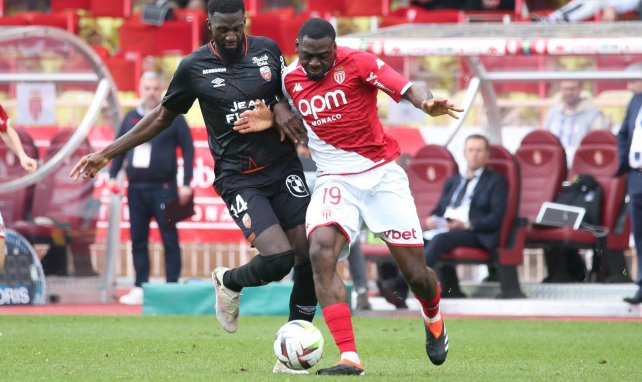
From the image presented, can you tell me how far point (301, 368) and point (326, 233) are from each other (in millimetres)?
801

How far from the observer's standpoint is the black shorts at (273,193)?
8.66 m

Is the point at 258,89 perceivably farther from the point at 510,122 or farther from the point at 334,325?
the point at 510,122

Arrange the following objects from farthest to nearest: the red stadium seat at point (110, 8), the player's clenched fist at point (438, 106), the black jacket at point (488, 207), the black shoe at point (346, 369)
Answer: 1. the red stadium seat at point (110, 8)
2. the black jacket at point (488, 207)
3. the black shoe at point (346, 369)
4. the player's clenched fist at point (438, 106)

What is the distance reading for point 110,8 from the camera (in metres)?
23.2

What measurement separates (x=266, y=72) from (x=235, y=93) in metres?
0.24

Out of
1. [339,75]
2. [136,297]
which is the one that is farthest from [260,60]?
[136,297]

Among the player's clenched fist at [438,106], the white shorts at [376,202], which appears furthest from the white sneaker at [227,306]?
the player's clenched fist at [438,106]

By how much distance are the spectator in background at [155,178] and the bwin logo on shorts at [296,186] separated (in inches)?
266

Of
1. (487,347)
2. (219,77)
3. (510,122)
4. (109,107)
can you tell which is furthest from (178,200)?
(219,77)

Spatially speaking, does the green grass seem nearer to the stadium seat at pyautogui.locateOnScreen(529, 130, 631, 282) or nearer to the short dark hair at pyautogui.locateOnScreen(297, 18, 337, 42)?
the stadium seat at pyautogui.locateOnScreen(529, 130, 631, 282)

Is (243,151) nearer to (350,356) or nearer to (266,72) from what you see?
(266,72)

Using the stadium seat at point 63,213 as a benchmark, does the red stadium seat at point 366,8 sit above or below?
above

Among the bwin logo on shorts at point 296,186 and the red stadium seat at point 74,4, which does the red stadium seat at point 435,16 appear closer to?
the red stadium seat at point 74,4

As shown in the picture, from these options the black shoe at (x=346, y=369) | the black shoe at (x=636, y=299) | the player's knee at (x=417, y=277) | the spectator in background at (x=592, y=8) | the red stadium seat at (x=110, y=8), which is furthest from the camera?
the red stadium seat at (x=110, y=8)
